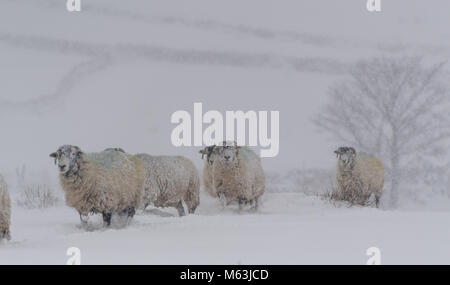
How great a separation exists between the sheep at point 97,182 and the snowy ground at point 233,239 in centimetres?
12

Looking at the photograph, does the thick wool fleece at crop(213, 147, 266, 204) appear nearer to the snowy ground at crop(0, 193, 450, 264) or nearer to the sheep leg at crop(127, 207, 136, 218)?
the snowy ground at crop(0, 193, 450, 264)

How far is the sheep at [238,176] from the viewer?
6.19 metres

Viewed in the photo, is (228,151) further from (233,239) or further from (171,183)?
(233,239)

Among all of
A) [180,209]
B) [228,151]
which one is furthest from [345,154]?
[180,209]

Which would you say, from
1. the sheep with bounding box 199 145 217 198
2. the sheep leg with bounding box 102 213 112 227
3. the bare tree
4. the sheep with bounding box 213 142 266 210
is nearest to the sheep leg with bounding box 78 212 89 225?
the sheep leg with bounding box 102 213 112 227

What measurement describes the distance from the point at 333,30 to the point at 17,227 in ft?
11.1

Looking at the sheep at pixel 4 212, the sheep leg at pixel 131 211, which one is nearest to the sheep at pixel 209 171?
the sheep leg at pixel 131 211

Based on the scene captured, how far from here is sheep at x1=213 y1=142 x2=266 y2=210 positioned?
20.3 ft

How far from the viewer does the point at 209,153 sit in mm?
6191

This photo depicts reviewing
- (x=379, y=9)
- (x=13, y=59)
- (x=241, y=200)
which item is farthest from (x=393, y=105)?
(x=13, y=59)

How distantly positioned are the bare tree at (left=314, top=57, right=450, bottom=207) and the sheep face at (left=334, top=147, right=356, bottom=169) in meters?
0.08
